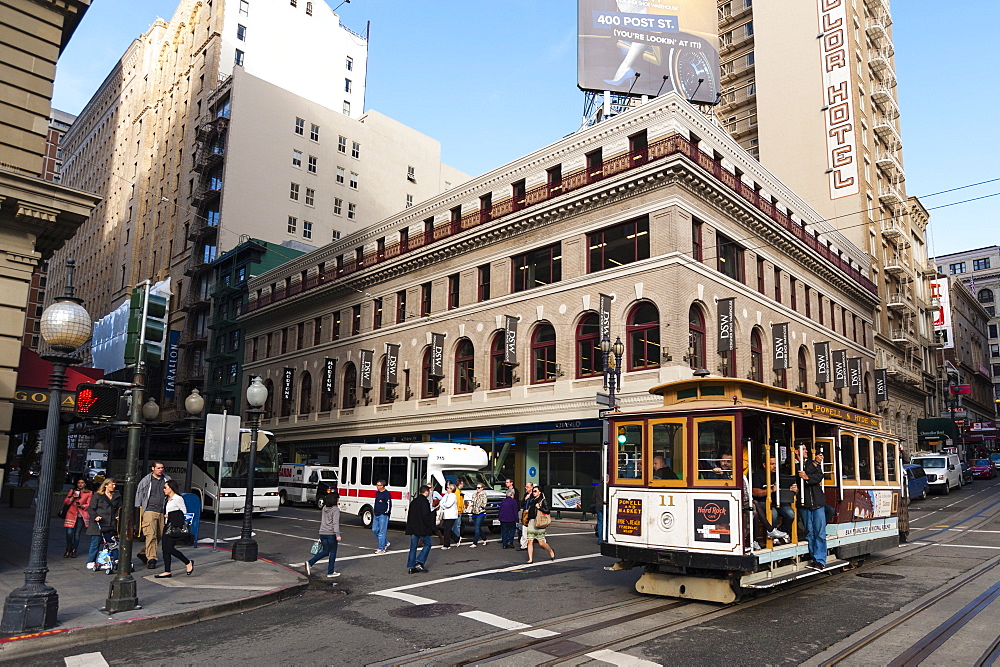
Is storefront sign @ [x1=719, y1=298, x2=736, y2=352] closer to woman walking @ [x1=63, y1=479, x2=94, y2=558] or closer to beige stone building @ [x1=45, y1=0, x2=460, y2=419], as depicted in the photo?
woman walking @ [x1=63, y1=479, x2=94, y2=558]

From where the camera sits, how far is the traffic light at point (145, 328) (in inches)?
413

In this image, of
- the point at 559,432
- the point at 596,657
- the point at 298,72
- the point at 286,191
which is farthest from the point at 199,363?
the point at 596,657

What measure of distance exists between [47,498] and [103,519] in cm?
570

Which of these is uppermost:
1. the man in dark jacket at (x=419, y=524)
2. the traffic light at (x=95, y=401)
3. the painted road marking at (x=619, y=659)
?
the traffic light at (x=95, y=401)

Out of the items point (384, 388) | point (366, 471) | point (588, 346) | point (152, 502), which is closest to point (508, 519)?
point (366, 471)

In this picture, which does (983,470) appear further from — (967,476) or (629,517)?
(629,517)

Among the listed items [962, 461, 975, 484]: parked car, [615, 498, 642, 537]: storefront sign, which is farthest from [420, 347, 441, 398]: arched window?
[962, 461, 975, 484]: parked car

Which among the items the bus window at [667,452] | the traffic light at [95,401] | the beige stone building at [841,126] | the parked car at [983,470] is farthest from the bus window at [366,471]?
the parked car at [983,470]

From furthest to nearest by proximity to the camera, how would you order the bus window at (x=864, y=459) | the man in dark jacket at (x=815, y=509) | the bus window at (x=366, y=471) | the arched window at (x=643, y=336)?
the arched window at (x=643, y=336) → the bus window at (x=366, y=471) → the bus window at (x=864, y=459) → the man in dark jacket at (x=815, y=509)

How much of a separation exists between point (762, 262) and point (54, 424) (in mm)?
32512

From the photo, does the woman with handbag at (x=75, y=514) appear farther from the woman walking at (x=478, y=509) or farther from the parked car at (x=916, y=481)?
the parked car at (x=916, y=481)

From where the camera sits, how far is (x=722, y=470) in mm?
10461

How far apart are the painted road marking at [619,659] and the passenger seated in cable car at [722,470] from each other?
135 inches

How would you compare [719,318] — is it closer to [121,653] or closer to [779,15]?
[121,653]
